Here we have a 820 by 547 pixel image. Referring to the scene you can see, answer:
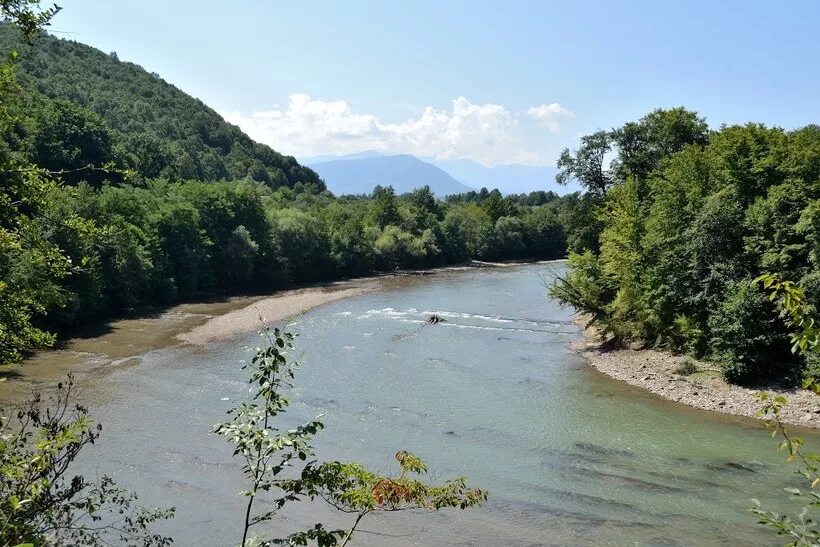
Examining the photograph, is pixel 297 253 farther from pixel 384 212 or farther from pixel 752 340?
pixel 752 340

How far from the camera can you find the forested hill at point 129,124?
197 feet

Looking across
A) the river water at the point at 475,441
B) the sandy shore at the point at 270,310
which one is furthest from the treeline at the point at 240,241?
the river water at the point at 475,441

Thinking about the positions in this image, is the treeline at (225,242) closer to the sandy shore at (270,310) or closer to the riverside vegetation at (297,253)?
the riverside vegetation at (297,253)

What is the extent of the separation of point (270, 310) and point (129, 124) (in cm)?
6078

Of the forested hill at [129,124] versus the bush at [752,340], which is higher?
the forested hill at [129,124]

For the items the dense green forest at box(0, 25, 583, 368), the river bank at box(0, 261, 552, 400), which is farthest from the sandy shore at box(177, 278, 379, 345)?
the dense green forest at box(0, 25, 583, 368)

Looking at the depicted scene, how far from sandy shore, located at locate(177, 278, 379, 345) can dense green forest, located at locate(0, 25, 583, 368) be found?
232 inches

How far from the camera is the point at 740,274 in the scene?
2778 centimetres

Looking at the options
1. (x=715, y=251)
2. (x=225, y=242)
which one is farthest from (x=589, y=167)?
(x=225, y=242)

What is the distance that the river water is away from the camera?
16.2 meters

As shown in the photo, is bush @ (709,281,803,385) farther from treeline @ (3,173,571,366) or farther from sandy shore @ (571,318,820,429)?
treeline @ (3,173,571,366)

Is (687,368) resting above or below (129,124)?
below

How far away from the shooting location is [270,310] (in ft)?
→ 161

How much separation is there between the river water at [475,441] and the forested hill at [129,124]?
2587 centimetres
